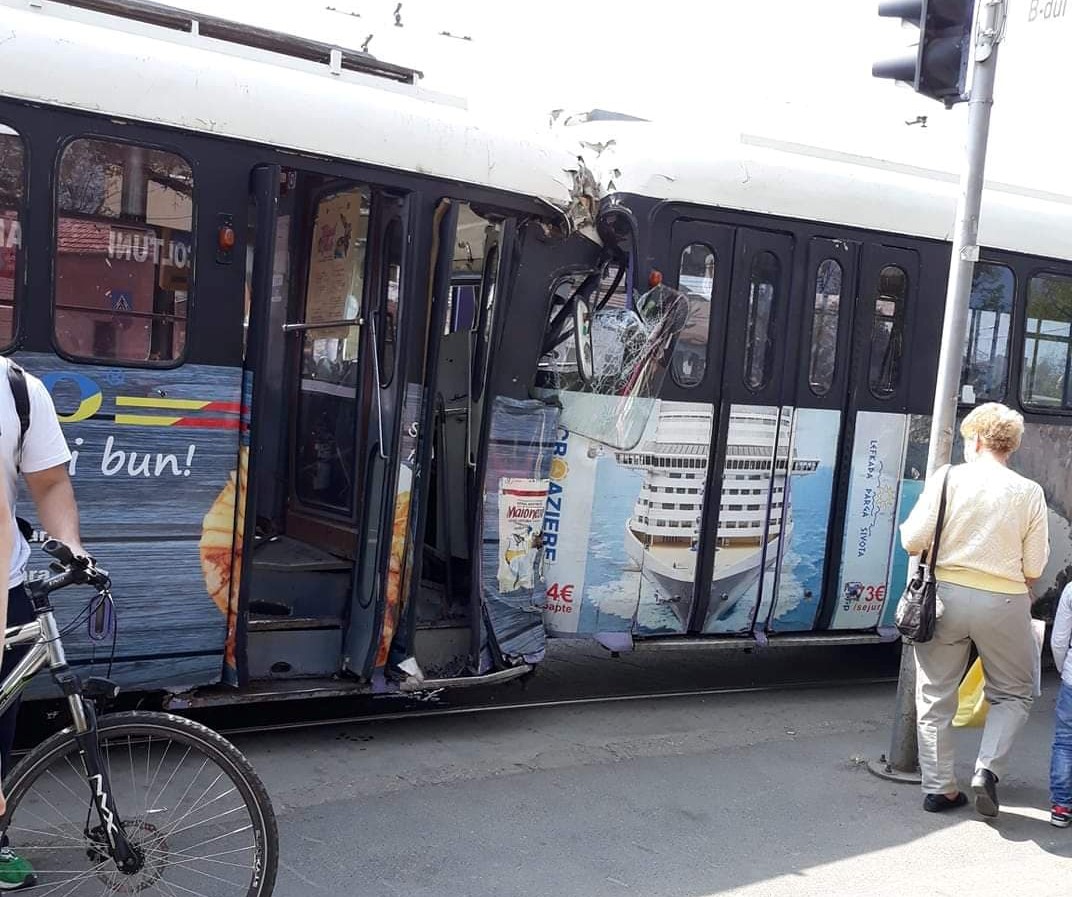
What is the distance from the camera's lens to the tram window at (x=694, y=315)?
6414mm

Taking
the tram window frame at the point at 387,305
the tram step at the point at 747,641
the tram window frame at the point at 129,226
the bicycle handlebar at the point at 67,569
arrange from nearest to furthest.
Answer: the bicycle handlebar at the point at 67,569
the tram window frame at the point at 129,226
the tram window frame at the point at 387,305
the tram step at the point at 747,641

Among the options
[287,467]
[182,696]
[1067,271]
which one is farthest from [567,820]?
[1067,271]

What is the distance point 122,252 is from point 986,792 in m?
4.43

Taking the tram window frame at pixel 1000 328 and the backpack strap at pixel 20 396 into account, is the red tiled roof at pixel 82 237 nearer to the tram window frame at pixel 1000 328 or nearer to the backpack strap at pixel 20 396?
the backpack strap at pixel 20 396

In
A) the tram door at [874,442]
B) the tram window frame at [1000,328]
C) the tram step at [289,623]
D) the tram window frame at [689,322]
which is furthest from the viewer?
the tram window frame at [1000,328]

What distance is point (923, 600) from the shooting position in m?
5.11

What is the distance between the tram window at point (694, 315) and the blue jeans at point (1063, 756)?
8.11 ft

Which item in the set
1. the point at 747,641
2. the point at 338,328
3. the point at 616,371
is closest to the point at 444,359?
the point at 338,328

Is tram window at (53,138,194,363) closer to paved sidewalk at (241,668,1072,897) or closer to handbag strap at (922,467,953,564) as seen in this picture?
paved sidewalk at (241,668,1072,897)

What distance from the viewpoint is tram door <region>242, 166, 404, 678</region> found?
5.54 meters

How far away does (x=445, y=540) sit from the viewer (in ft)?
20.9

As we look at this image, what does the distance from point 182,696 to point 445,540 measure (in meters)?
1.73

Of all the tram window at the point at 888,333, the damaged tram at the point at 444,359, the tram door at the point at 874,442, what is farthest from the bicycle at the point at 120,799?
the tram window at the point at 888,333

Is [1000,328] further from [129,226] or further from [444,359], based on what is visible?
[129,226]
